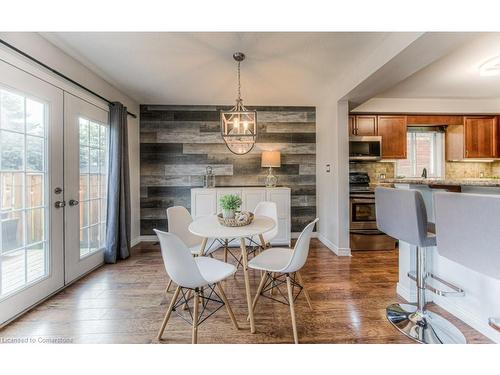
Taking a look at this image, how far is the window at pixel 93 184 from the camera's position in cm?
265

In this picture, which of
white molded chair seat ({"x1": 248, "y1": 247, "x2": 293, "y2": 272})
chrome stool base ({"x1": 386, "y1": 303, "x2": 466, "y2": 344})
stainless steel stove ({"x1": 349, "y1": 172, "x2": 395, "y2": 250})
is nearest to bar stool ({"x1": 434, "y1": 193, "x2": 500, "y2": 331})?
chrome stool base ({"x1": 386, "y1": 303, "x2": 466, "y2": 344})

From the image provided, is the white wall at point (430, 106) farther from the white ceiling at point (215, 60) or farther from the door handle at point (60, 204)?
the door handle at point (60, 204)

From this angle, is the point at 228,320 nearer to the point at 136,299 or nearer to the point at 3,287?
the point at 136,299

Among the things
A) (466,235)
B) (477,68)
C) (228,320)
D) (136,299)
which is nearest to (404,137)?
(477,68)

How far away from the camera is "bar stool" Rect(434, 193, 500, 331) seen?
101 cm

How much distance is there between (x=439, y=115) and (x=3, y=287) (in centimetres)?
598

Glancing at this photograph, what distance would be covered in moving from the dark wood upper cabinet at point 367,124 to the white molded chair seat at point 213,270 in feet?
10.9

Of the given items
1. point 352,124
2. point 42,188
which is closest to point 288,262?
point 42,188

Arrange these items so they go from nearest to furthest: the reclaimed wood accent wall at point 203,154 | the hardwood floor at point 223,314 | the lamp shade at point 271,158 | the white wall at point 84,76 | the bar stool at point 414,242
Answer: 1. the bar stool at point 414,242
2. the hardwood floor at point 223,314
3. the white wall at point 84,76
4. the lamp shade at point 271,158
5. the reclaimed wood accent wall at point 203,154

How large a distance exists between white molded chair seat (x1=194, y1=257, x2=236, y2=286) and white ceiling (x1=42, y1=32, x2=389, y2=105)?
6.50 feet

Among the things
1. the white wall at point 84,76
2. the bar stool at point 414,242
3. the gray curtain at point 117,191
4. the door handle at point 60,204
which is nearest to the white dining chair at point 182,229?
the door handle at point 60,204

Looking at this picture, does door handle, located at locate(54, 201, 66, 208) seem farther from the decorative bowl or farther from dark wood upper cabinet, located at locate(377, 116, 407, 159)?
dark wood upper cabinet, located at locate(377, 116, 407, 159)

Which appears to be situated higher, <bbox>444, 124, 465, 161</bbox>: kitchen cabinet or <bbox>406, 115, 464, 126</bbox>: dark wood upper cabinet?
<bbox>406, 115, 464, 126</bbox>: dark wood upper cabinet
